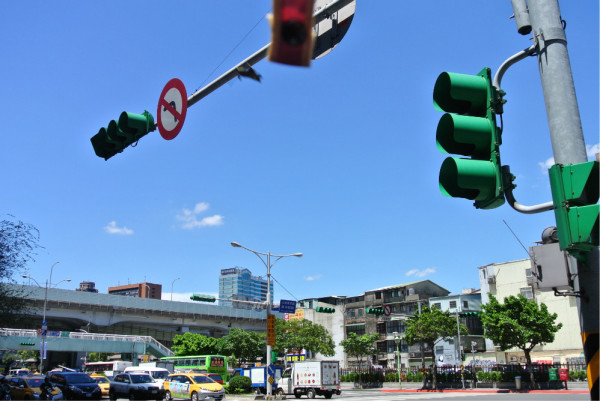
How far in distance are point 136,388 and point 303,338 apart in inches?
1601

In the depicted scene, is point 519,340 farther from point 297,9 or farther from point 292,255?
point 297,9

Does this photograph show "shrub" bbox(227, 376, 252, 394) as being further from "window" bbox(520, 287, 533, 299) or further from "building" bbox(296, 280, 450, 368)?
"window" bbox(520, 287, 533, 299)

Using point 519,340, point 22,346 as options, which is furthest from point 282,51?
point 22,346

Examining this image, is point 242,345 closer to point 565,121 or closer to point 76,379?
point 76,379

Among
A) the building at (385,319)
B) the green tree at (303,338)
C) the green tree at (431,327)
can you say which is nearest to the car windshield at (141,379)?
the green tree at (431,327)

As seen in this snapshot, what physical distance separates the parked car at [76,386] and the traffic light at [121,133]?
859 inches

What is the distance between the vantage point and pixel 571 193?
143 inches

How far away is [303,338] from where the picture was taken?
66.4m

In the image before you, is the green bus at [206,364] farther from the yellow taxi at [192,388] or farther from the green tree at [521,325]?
the green tree at [521,325]

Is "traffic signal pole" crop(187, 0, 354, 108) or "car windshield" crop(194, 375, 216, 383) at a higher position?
"traffic signal pole" crop(187, 0, 354, 108)

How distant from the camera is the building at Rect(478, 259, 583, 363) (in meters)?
53.4

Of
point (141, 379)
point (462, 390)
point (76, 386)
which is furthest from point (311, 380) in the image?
point (76, 386)

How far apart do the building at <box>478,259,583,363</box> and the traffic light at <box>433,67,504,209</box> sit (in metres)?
49.3

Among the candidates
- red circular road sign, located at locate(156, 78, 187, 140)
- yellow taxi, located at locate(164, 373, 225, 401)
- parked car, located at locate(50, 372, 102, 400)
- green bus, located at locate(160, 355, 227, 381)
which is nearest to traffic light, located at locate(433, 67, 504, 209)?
red circular road sign, located at locate(156, 78, 187, 140)
